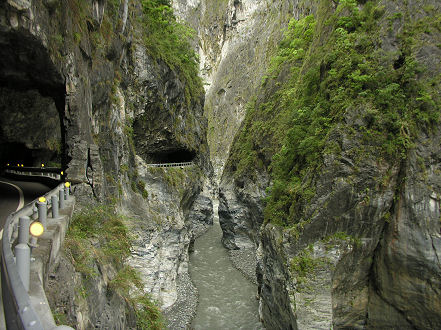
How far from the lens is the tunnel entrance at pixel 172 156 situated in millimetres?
30259

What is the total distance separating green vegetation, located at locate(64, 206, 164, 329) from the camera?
277 inches

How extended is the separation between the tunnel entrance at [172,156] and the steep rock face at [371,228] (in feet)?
60.6

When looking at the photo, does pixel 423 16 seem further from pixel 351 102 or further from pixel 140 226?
pixel 140 226

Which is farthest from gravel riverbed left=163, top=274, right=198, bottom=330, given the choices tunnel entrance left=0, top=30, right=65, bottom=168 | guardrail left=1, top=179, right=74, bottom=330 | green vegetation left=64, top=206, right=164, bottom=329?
guardrail left=1, top=179, right=74, bottom=330

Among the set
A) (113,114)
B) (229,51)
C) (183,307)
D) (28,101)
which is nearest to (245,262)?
(183,307)

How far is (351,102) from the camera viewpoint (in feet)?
47.3

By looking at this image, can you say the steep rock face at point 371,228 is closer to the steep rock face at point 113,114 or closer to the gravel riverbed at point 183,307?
the gravel riverbed at point 183,307

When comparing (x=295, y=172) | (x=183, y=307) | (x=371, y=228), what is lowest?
(x=183, y=307)

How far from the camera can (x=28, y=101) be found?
17656mm

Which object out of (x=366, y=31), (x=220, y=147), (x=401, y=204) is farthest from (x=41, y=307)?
(x=220, y=147)

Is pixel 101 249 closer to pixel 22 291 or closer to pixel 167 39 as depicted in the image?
pixel 22 291

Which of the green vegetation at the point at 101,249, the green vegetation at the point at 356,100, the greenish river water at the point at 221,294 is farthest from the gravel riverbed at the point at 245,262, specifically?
the green vegetation at the point at 101,249

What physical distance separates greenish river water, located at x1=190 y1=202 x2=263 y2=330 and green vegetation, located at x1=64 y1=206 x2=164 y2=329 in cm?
763

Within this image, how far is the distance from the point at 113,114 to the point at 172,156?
1712 cm
